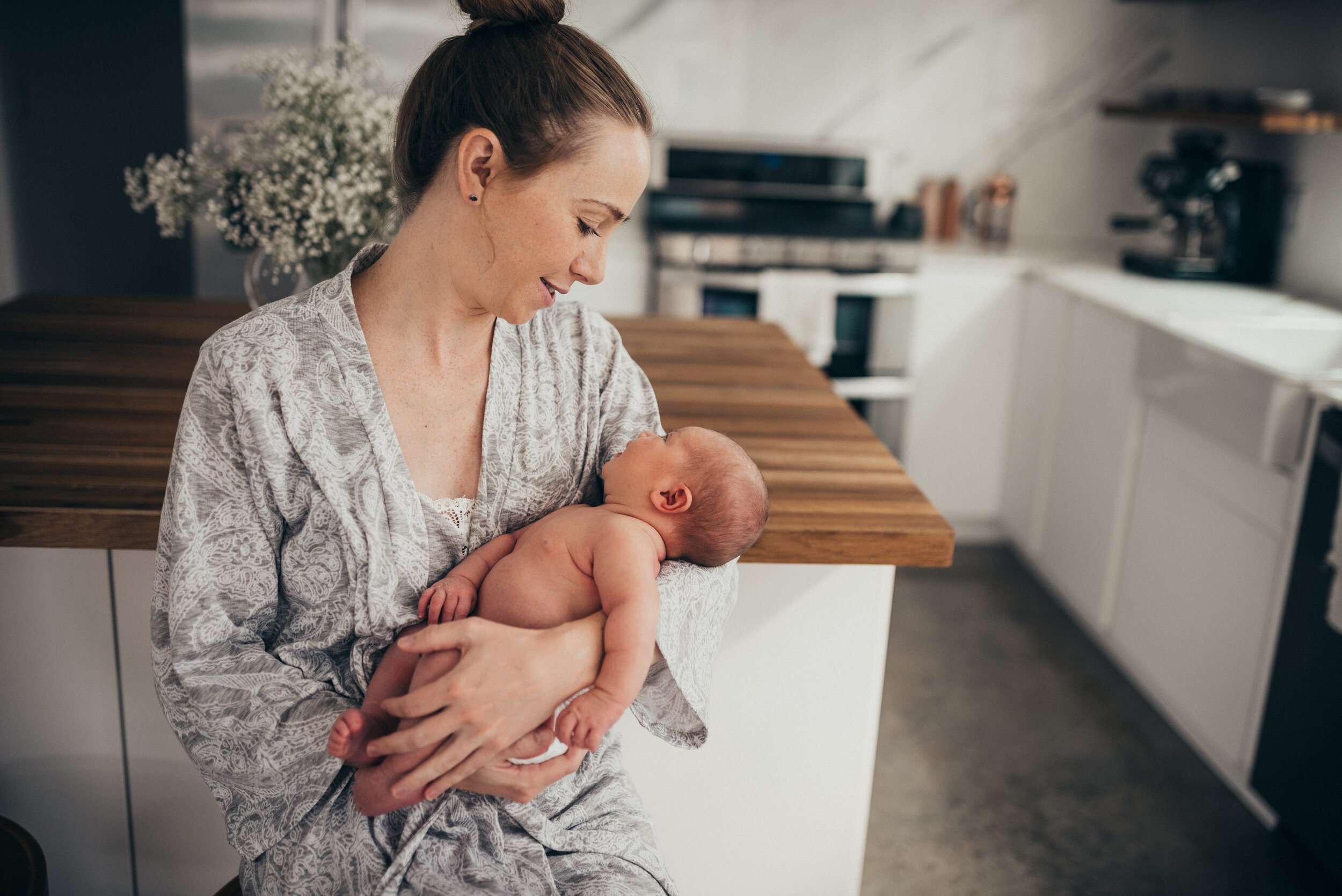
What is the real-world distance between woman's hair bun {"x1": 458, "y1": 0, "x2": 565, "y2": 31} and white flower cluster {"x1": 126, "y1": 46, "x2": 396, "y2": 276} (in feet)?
2.10

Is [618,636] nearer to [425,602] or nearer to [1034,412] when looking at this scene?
[425,602]

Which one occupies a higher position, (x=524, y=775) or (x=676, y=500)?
(x=676, y=500)

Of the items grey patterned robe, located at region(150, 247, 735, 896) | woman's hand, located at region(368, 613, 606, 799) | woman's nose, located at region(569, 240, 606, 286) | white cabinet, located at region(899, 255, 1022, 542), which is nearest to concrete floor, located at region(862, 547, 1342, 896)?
white cabinet, located at region(899, 255, 1022, 542)

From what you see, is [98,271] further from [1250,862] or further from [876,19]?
[1250,862]

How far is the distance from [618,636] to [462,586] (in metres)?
0.18

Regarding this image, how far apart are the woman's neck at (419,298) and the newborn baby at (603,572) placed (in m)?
0.23

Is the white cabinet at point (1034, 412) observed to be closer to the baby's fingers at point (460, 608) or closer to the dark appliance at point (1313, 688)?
the dark appliance at point (1313, 688)

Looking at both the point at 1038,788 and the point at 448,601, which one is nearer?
the point at 448,601

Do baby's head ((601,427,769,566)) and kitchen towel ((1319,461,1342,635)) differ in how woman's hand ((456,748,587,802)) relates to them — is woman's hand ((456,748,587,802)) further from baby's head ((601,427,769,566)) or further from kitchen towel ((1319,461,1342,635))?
kitchen towel ((1319,461,1342,635))

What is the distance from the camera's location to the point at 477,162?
1019mm

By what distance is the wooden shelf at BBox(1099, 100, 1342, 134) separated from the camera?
106 inches

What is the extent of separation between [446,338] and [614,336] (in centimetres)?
23

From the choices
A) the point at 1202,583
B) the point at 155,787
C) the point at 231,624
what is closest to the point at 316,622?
the point at 231,624

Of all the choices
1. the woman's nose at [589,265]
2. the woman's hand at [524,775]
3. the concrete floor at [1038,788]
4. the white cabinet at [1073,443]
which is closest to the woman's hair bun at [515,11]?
the woman's nose at [589,265]
